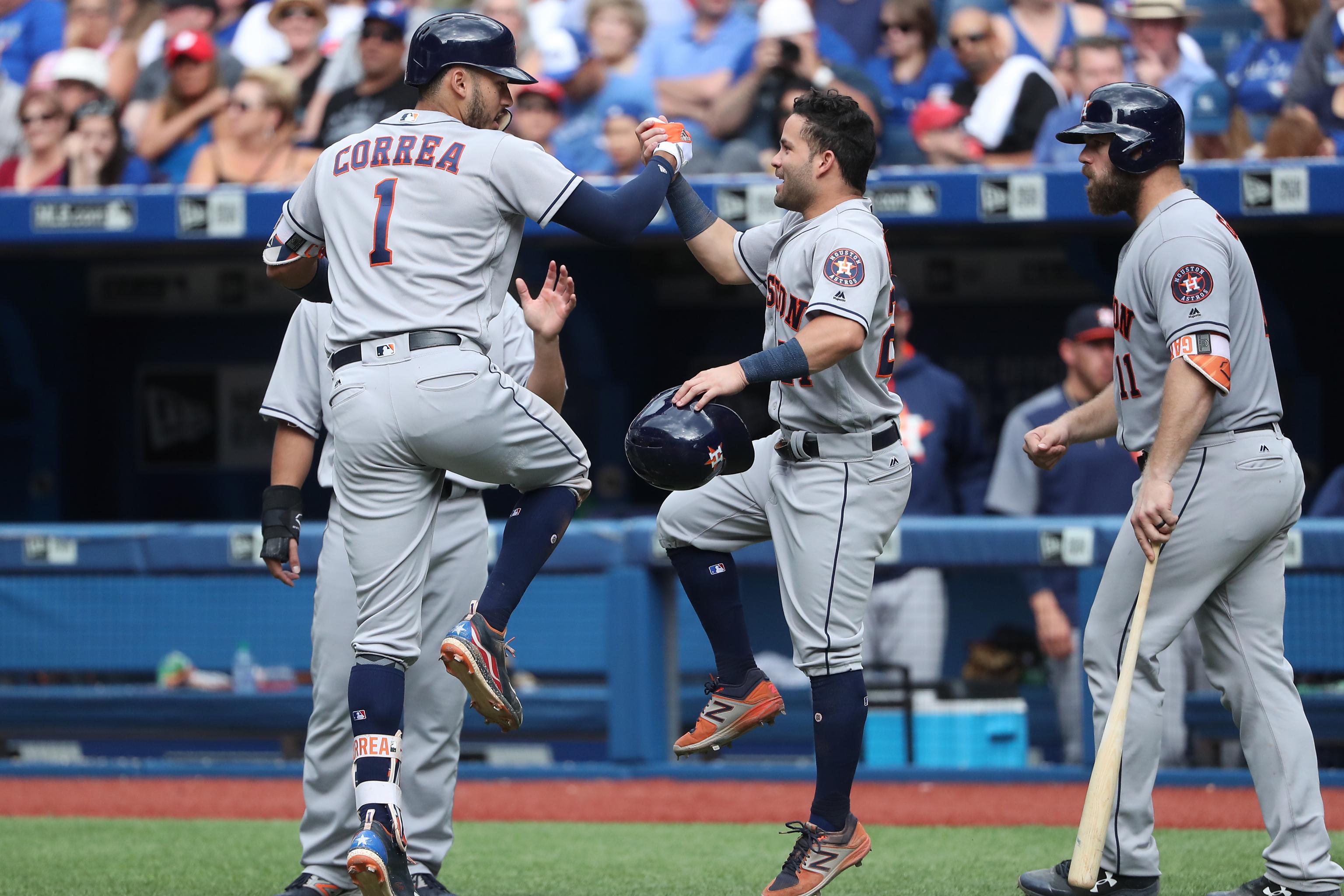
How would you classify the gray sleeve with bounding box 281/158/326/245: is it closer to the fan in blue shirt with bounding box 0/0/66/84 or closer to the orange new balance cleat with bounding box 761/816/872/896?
the orange new balance cleat with bounding box 761/816/872/896

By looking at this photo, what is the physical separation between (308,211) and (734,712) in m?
1.44

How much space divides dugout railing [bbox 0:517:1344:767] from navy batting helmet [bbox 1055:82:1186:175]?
8.12ft

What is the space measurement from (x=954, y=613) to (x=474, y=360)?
11.9 ft

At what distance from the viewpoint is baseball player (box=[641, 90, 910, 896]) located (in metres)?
3.62

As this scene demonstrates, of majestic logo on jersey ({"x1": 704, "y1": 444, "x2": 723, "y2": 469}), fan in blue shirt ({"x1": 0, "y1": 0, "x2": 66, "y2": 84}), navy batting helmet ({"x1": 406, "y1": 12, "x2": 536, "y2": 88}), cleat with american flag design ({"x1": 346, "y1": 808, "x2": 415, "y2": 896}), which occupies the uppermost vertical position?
fan in blue shirt ({"x1": 0, "y1": 0, "x2": 66, "y2": 84})

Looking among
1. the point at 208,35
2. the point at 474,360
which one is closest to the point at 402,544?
the point at 474,360

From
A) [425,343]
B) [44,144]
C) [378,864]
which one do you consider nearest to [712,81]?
[44,144]

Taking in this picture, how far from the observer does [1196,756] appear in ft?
19.8

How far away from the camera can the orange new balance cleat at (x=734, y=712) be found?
3.80 metres

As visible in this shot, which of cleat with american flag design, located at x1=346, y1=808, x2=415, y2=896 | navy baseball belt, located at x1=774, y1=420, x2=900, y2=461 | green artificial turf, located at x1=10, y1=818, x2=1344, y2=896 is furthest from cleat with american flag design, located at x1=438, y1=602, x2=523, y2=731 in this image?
green artificial turf, located at x1=10, y1=818, x2=1344, y2=896

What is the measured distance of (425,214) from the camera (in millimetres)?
3396

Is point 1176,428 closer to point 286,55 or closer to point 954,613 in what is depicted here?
point 954,613

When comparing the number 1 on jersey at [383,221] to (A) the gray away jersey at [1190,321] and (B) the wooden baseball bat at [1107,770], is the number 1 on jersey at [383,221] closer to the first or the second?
(A) the gray away jersey at [1190,321]

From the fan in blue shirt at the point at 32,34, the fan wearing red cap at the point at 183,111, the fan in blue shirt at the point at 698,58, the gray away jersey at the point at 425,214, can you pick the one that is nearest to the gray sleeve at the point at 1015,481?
the fan in blue shirt at the point at 698,58
